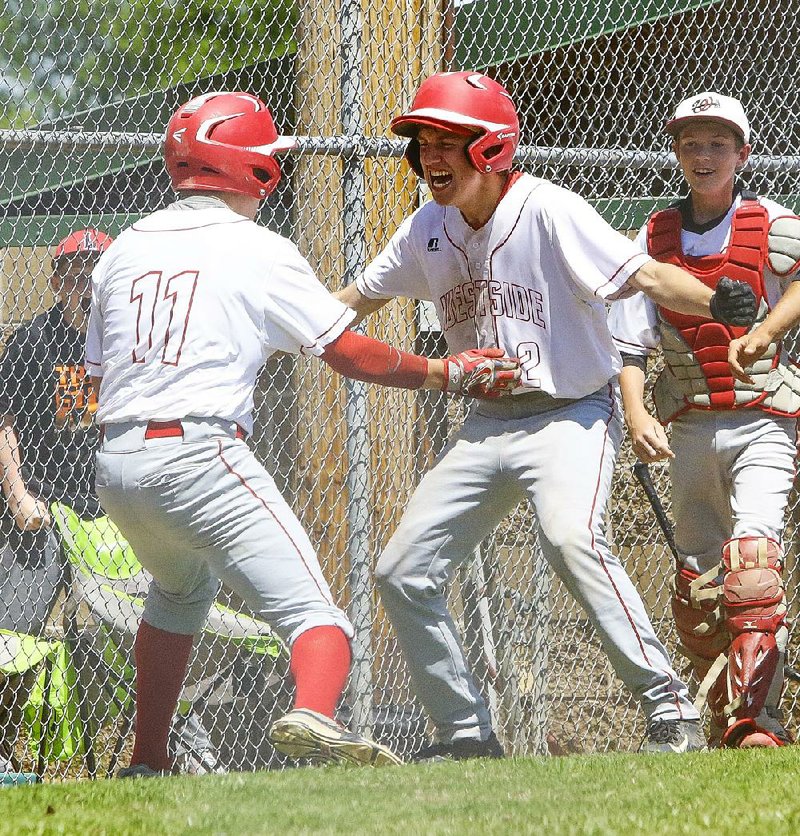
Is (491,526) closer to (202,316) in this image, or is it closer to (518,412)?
(518,412)

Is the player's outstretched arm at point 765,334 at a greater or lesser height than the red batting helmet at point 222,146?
lesser

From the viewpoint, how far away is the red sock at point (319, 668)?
3.63 meters

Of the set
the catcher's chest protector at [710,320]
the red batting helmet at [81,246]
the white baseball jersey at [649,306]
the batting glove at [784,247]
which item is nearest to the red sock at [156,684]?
the red batting helmet at [81,246]

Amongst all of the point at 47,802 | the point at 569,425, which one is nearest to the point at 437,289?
the point at 569,425

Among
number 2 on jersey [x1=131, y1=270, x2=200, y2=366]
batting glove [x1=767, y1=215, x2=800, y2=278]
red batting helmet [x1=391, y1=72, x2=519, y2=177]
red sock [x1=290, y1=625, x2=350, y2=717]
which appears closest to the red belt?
number 2 on jersey [x1=131, y1=270, x2=200, y2=366]

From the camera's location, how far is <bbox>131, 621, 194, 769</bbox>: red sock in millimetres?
4098

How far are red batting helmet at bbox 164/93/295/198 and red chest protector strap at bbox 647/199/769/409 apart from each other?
1554 millimetres

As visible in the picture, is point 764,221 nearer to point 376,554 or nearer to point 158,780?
point 376,554

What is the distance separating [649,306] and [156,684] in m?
2.22

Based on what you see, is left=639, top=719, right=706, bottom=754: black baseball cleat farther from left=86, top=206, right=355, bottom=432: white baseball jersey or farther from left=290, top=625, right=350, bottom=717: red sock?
left=86, top=206, right=355, bottom=432: white baseball jersey

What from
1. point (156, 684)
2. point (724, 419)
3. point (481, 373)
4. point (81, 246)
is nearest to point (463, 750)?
point (156, 684)

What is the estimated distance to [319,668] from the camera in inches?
144

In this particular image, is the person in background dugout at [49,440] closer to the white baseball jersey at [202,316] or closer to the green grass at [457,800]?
the white baseball jersey at [202,316]

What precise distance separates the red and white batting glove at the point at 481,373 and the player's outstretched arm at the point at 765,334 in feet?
2.37
